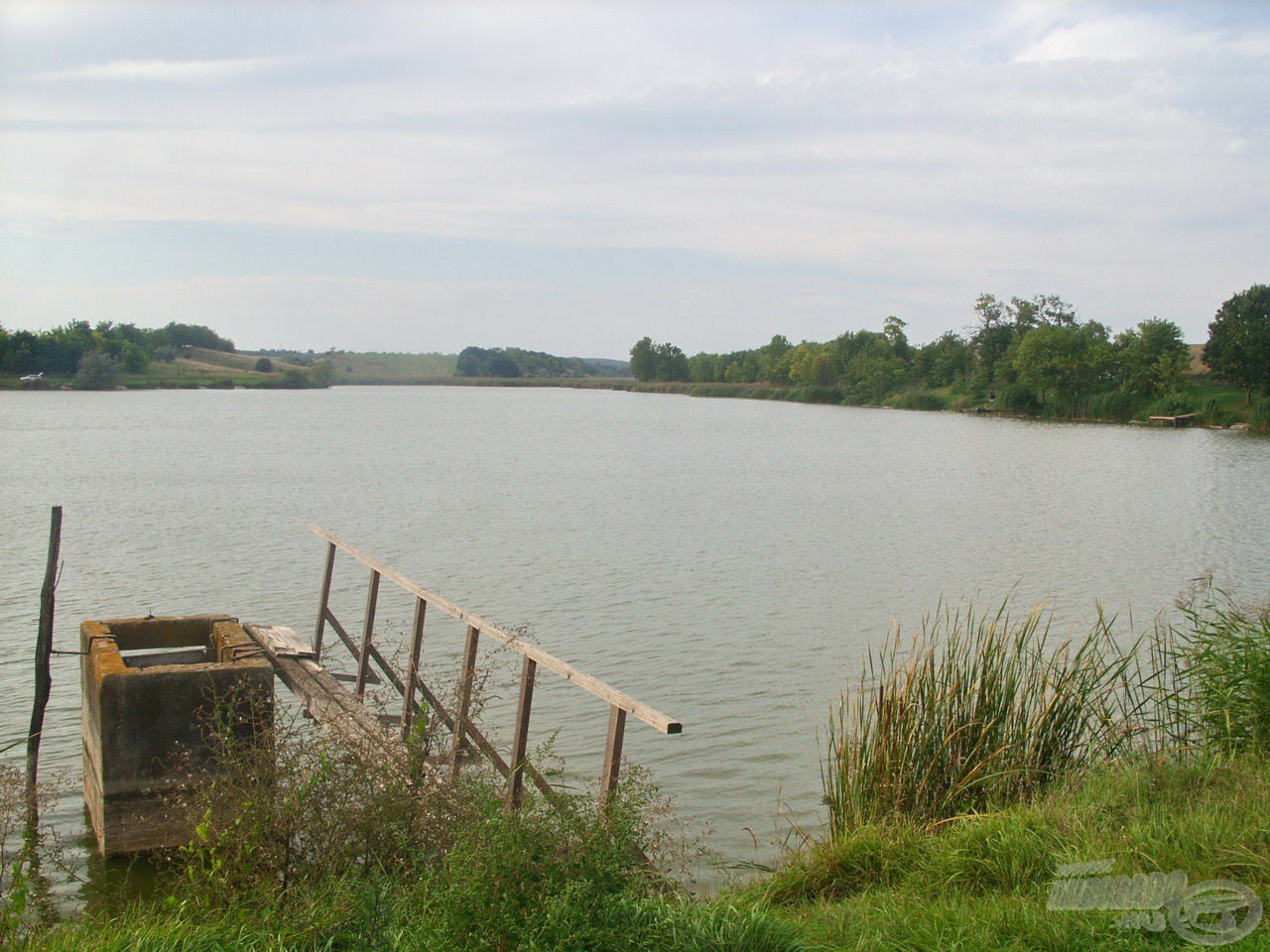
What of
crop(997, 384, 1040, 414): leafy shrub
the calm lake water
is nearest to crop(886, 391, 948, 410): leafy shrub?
crop(997, 384, 1040, 414): leafy shrub

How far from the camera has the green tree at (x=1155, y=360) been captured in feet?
244

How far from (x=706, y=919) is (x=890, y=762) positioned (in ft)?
11.1

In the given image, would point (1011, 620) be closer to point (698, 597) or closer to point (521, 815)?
point (698, 597)

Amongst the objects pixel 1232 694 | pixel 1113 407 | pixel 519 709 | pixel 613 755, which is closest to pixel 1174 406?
pixel 1113 407

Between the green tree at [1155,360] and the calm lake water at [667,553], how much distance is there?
2807cm

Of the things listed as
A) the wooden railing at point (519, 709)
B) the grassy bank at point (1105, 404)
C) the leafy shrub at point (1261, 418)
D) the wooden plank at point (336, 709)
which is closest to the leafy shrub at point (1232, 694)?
the wooden railing at point (519, 709)

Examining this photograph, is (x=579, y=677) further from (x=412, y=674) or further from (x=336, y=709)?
(x=336, y=709)

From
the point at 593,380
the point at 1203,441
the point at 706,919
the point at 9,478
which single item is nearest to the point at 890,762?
the point at 706,919

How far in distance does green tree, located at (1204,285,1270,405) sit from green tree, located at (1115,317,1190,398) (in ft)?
7.22

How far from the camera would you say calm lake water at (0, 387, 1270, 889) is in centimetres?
1140

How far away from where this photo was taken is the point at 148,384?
130 metres

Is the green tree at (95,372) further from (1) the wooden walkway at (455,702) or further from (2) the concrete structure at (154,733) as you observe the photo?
(2) the concrete structure at (154,733)

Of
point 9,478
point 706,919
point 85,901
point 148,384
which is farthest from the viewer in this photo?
point 148,384

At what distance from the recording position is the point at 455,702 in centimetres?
722
